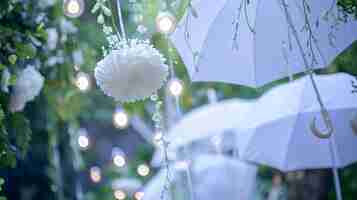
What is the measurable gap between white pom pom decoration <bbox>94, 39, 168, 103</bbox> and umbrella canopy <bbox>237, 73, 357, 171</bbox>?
1.24 m

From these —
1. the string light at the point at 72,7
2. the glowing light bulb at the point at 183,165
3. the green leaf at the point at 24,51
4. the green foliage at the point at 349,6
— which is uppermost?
the string light at the point at 72,7

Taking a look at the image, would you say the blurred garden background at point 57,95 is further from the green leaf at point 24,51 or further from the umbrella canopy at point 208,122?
the umbrella canopy at point 208,122

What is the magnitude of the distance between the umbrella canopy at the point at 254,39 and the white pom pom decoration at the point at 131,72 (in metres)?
0.32

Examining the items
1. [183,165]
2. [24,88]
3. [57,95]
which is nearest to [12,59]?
[24,88]

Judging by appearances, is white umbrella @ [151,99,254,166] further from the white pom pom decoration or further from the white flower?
the white pom pom decoration

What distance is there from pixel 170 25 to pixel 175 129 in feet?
9.14


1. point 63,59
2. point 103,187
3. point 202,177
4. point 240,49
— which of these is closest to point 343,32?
point 240,49

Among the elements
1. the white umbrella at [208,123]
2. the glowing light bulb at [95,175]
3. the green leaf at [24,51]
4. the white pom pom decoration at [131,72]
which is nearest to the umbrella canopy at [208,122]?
the white umbrella at [208,123]

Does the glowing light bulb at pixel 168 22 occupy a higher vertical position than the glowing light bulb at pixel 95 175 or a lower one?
higher

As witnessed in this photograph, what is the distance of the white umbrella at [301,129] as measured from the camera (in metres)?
2.98

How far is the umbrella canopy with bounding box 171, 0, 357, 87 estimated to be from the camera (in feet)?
7.50

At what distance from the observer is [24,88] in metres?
2.55

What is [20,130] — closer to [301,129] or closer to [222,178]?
[301,129]

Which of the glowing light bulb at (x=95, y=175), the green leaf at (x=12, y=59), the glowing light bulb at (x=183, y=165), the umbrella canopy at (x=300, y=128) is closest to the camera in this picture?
the green leaf at (x=12, y=59)
